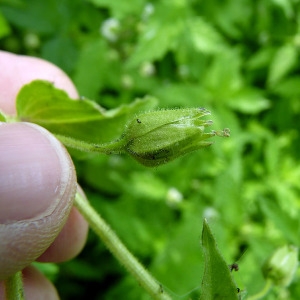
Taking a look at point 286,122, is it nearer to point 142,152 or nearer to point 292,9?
point 292,9

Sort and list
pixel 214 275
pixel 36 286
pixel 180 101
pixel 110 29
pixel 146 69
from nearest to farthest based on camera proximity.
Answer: pixel 214 275 < pixel 36 286 < pixel 180 101 < pixel 110 29 < pixel 146 69

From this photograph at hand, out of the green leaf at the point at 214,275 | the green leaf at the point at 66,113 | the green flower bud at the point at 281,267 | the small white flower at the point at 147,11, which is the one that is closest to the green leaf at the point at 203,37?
the small white flower at the point at 147,11

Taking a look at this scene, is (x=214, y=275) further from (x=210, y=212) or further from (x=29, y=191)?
(x=210, y=212)

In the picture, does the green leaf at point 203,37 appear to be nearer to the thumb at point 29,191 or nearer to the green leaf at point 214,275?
the thumb at point 29,191

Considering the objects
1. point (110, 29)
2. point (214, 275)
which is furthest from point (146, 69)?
point (214, 275)

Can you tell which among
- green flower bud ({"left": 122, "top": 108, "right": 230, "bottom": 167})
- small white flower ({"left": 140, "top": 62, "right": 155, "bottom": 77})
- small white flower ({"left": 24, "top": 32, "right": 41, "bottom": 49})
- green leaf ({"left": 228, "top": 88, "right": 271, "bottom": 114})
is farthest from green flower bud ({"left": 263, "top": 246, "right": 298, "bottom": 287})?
small white flower ({"left": 24, "top": 32, "right": 41, "bottom": 49})

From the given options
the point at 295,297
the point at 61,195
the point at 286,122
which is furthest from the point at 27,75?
the point at 286,122

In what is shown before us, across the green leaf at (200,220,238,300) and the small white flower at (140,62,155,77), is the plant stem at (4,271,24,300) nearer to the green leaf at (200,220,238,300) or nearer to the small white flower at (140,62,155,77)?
the green leaf at (200,220,238,300)
